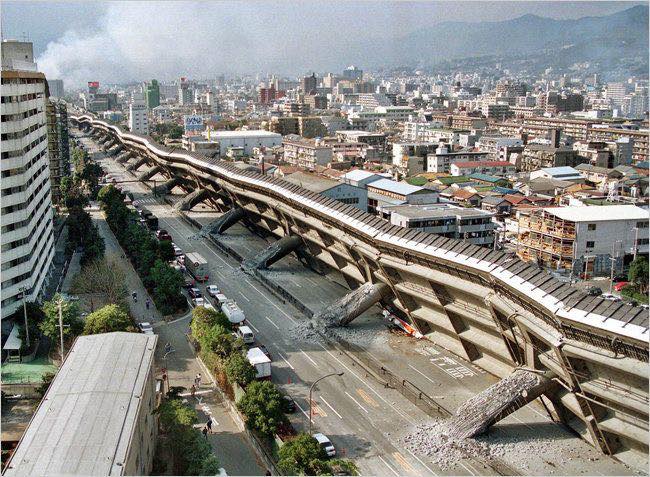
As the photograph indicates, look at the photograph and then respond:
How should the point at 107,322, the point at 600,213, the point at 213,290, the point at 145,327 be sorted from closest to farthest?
the point at 107,322, the point at 145,327, the point at 213,290, the point at 600,213

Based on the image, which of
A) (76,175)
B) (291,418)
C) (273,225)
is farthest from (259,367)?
(76,175)

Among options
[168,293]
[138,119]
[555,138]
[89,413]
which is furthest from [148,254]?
[138,119]

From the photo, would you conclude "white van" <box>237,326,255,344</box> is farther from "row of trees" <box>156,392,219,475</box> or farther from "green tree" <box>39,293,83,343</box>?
"row of trees" <box>156,392,219,475</box>

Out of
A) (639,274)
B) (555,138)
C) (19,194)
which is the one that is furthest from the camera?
(555,138)

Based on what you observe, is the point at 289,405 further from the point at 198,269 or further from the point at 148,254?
the point at 148,254

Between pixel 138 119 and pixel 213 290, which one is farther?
pixel 138 119

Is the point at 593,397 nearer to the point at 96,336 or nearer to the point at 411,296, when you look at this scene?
the point at 411,296

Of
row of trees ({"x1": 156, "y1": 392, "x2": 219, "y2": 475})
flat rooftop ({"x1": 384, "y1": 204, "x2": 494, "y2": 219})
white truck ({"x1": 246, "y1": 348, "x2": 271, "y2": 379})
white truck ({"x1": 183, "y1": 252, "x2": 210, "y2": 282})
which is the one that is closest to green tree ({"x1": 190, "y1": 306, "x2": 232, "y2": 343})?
white truck ({"x1": 246, "y1": 348, "x2": 271, "y2": 379})
